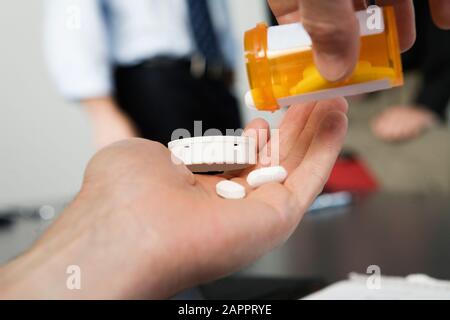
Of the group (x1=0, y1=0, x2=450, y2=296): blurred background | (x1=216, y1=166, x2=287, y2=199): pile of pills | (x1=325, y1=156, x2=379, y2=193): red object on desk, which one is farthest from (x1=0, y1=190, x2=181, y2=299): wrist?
(x1=0, y1=0, x2=450, y2=296): blurred background

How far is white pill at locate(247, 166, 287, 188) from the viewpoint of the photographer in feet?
1.77

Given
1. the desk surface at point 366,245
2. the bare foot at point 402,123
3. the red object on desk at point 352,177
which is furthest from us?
the bare foot at point 402,123

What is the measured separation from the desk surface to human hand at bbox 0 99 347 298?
22 centimetres

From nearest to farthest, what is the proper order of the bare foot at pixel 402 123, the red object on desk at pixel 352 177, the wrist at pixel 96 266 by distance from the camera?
the wrist at pixel 96 266 < the red object on desk at pixel 352 177 < the bare foot at pixel 402 123

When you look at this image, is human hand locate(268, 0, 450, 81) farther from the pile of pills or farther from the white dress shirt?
the white dress shirt

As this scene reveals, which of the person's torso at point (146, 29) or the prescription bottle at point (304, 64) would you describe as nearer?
the prescription bottle at point (304, 64)

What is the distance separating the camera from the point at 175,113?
1.33 m

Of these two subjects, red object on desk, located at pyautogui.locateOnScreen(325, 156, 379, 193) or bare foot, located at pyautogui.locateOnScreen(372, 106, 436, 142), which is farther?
bare foot, located at pyautogui.locateOnScreen(372, 106, 436, 142)

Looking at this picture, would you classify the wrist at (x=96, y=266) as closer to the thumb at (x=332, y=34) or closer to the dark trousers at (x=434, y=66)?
the thumb at (x=332, y=34)

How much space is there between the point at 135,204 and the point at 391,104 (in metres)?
1.64

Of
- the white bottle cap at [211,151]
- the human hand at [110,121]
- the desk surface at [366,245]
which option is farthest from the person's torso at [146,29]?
the white bottle cap at [211,151]

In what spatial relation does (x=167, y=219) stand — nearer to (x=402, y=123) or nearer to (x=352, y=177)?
(x=352, y=177)

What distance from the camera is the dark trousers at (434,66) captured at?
1.91m

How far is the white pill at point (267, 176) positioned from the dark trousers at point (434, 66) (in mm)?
1514
